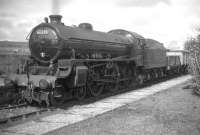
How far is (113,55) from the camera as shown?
46.0 feet

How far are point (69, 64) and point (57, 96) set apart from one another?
4.08 ft

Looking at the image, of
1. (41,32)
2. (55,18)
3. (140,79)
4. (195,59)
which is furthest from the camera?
(140,79)

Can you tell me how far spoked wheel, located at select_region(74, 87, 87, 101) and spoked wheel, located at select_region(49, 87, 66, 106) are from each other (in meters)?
0.61

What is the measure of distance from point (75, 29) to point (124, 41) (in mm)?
4668

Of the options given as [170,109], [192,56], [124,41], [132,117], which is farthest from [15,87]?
[192,56]

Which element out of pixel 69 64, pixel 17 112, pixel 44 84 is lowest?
pixel 17 112

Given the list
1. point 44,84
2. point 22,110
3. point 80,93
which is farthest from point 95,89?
point 22,110

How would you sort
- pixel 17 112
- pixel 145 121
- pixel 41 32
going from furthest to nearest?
pixel 41 32 < pixel 17 112 < pixel 145 121

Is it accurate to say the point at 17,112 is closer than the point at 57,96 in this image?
Yes

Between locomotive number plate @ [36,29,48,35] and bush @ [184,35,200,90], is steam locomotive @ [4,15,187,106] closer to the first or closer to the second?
locomotive number plate @ [36,29,48,35]

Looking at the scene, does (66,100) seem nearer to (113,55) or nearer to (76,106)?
(76,106)

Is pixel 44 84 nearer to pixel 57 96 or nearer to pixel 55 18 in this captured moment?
pixel 57 96

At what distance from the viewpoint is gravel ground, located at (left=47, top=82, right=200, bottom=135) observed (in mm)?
6234

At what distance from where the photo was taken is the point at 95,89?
40.3ft
